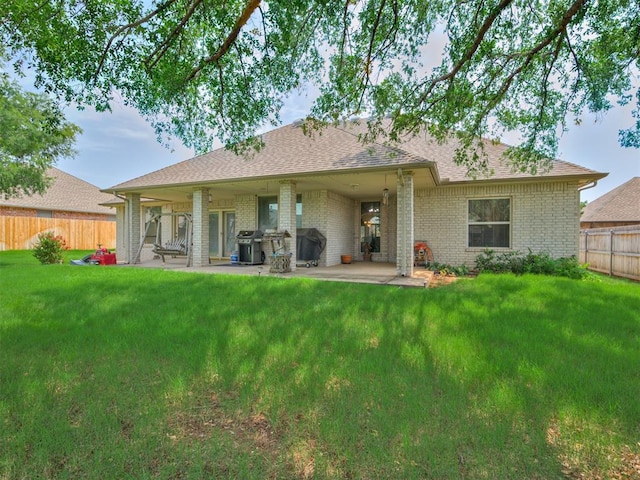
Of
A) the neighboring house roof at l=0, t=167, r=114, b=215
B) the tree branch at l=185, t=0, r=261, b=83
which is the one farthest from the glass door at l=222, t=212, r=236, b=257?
the neighboring house roof at l=0, t=167, r=114, b=215

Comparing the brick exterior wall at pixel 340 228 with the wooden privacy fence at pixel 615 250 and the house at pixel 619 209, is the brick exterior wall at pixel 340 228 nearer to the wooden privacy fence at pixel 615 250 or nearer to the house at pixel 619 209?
the wooden privacy fence at pixel 615 250

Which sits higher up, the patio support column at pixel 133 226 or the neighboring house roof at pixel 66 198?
the neighboring house roof at pixel 66 198

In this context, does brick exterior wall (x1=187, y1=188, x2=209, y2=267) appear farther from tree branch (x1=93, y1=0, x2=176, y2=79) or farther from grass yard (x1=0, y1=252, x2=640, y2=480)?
grass yard (x1=0, y1=252, x2=640, y2=480)

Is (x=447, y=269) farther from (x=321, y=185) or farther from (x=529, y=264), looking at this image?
(x=321, y=185)

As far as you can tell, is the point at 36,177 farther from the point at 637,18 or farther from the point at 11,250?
the point at 637,18

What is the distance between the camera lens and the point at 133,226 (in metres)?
12.7

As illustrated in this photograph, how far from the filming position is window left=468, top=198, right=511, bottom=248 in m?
10.9

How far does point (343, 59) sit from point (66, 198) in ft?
85.0

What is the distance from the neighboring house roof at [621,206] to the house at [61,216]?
3380 centimetres

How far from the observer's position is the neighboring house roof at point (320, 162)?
8865 mm

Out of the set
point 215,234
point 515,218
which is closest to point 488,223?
point 515,218

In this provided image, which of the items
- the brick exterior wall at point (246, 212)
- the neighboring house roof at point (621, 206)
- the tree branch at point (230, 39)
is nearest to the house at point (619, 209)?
the neighboring house roof at point (621, 206)

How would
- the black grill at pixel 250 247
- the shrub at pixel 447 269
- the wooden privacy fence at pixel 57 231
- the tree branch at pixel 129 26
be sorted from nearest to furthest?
the tree branch at pixel 129 26
the shrub at pixel 447 269
the black grill at pixel 250 247
the wooden privacy fence at pixel 57 231

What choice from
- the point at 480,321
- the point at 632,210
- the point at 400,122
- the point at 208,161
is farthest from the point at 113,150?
the point at 632,210
